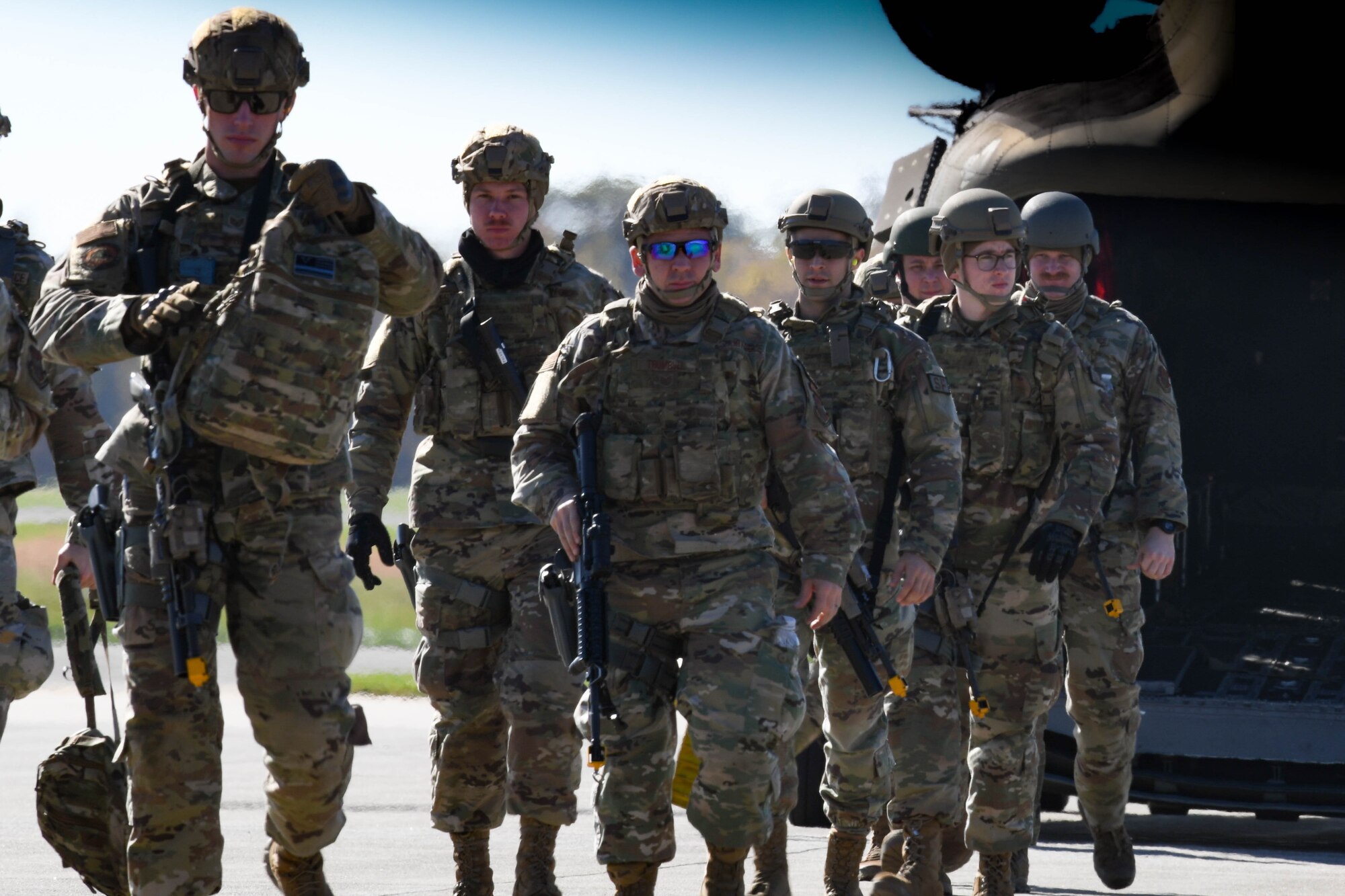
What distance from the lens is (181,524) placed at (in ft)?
17.2

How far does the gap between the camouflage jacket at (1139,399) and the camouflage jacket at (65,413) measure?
3450 mm

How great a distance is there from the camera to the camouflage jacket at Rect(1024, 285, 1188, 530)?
812cm

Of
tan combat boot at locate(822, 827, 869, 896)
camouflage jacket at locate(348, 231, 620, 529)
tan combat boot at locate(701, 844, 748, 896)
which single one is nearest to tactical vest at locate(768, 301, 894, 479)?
camouflage jacket at locate(348, 231, 620, 529)

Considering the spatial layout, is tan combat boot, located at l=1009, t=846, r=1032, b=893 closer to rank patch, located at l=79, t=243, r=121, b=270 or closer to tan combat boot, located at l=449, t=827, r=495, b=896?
tan combat boot, located at l=449, t=827, r=495, b=896

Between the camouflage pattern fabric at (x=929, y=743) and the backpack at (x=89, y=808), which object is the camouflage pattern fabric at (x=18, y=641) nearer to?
the backpack at (x=89, y=808)

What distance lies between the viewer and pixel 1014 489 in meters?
7.45

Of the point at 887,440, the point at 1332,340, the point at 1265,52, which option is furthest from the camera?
the point at 1332,340

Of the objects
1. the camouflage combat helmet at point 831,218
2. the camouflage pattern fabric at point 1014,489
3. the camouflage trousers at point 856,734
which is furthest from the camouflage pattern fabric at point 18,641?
the camouflage pattern fabric at point 1014,489

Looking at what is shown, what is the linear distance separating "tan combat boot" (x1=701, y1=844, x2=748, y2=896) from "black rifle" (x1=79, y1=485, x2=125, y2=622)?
1607 millimetres

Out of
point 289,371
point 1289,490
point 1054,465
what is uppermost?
point 289,371

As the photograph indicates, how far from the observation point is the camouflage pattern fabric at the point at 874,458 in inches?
267

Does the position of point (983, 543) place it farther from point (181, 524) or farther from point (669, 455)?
point (181, 524)

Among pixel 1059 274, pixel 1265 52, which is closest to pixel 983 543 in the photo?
pixel 1059 274

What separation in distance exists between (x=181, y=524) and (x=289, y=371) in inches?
17.4
